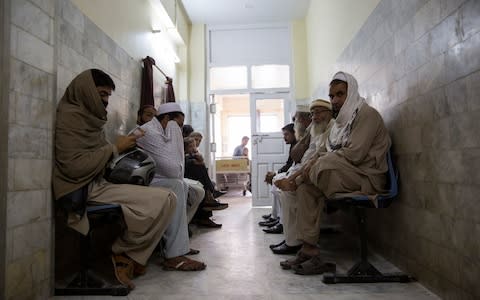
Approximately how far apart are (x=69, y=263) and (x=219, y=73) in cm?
521

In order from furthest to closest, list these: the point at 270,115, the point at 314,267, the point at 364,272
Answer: the point at 270,115 → the point at 314,267 → the point at 364,272

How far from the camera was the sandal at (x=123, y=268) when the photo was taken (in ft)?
6.75

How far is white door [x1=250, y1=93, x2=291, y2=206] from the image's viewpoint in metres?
6.45

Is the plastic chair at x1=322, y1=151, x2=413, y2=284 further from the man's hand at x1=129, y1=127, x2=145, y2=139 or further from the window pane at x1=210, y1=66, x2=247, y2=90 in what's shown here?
the window pane at x1=210, y1=66, x2=247, y2=90

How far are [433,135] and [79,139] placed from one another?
198 centimetres

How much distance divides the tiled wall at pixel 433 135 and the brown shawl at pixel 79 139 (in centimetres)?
185

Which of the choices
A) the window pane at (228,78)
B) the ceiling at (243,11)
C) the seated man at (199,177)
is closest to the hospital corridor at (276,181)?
the seated man at (199,177)

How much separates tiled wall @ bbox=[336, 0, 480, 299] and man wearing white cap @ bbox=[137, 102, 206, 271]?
4.65 feet

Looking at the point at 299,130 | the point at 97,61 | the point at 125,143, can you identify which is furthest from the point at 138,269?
the point at 299,130

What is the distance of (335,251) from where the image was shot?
2844 millimetres

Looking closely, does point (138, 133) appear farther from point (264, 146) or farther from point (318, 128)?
point (264, 146)

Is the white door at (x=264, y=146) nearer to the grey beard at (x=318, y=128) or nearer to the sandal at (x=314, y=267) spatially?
the grey beard at (x=318, y=128)

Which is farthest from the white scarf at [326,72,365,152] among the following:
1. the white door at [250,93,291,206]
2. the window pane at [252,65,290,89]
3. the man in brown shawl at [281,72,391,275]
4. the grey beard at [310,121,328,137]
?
the window pane at [252,65,290,89]

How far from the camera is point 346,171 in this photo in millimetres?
2164
